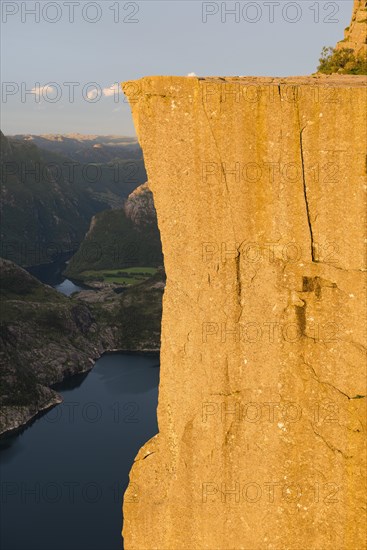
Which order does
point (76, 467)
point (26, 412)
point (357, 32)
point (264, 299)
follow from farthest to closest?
point (26, 412) → point (76, 467) → point (357, 32) → point (264, 299)

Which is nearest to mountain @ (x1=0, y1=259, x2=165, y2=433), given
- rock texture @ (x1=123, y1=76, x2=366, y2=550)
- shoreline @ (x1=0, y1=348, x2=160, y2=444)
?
shoreline @ (x1=0, y1=348, x2=160, y2=444)

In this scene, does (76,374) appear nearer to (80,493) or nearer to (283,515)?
(80,493)

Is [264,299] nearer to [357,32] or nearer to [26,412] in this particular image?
[357,32]

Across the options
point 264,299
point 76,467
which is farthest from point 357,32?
point 76,467

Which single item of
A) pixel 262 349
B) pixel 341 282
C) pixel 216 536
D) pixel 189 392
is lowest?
pixel 216 536

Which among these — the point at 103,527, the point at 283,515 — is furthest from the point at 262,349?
the point at 103,527

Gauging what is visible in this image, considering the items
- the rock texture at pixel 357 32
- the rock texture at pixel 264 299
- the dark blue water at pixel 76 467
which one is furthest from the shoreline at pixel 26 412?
the rock texture at pixel 264 299
